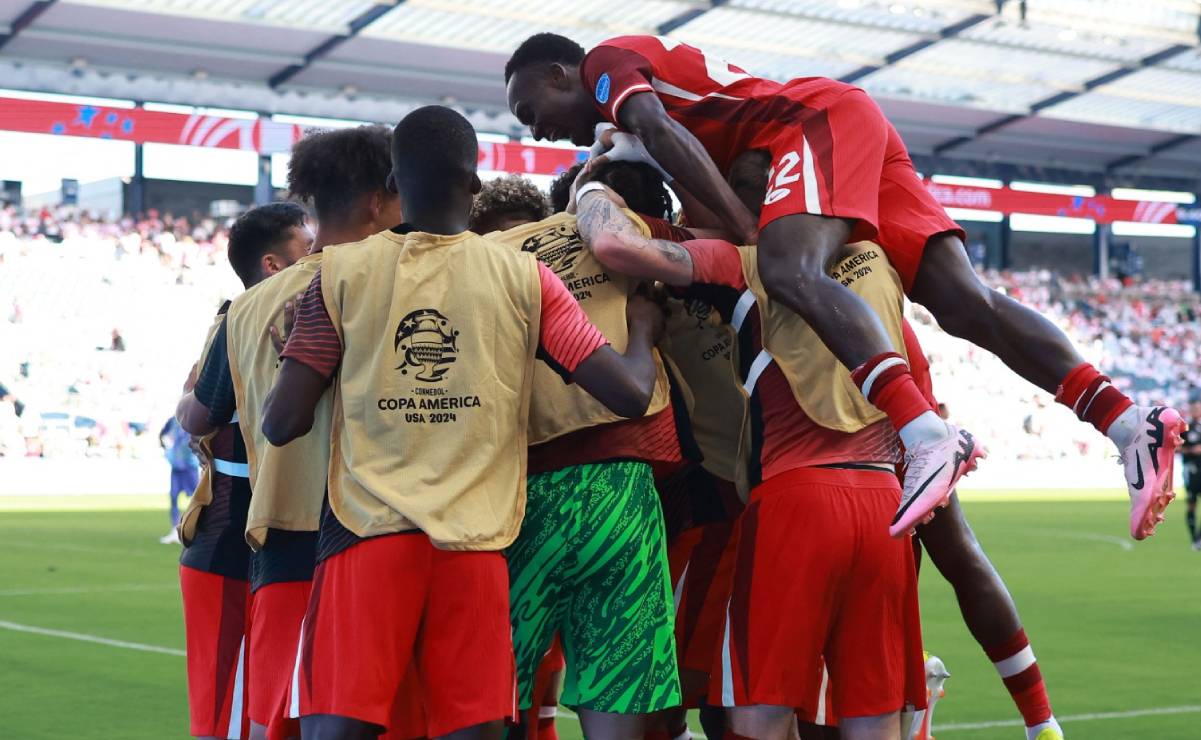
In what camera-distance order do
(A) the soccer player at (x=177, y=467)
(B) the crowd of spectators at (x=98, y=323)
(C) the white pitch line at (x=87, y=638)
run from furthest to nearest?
1. (B) the crowd of spectators at (x=98, y=323)
2. (A) the soccer player at (x=177, y=467)
3. (C) the white pitch line at (x=87, y=638)

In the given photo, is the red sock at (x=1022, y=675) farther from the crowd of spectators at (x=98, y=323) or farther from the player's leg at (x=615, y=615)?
the crowd of spectators at (x=98, y=323)

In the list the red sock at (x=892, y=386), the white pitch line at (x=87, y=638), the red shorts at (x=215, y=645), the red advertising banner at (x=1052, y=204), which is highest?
the red advertising banner at (x=1052, y=204)

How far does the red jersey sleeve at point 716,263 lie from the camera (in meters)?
4.06

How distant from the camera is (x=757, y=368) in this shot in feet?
13.7

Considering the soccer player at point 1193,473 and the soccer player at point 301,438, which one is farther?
the soccer player at point 1193,473

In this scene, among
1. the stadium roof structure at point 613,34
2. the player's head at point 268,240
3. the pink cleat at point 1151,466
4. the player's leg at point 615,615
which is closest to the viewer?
the player's leg at point 615,615

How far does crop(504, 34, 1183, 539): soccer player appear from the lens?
12.7 ft

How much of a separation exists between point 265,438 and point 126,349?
2839 centimetres

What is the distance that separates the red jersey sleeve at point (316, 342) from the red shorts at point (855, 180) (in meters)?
1.23

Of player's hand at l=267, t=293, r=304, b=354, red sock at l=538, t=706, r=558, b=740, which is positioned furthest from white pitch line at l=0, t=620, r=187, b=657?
player's hand at l=267, t=293, r=304, b=354

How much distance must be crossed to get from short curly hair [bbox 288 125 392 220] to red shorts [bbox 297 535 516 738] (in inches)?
46.7

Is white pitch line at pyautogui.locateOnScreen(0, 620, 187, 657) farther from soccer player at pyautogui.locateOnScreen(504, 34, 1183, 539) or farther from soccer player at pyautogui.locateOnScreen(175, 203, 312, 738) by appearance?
soccer player at pyautogui.locateOnScreen(504, 34, 1183, 539)

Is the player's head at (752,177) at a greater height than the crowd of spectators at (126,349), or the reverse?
the player's head at (752,177)

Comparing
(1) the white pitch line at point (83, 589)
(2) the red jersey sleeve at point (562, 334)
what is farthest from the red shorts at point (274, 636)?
(1) the white pitch line at point (83, 589)
